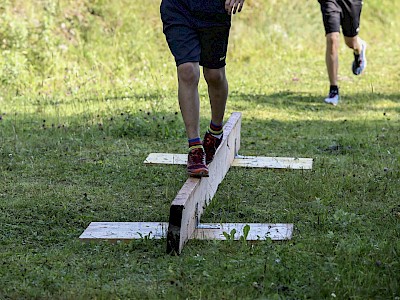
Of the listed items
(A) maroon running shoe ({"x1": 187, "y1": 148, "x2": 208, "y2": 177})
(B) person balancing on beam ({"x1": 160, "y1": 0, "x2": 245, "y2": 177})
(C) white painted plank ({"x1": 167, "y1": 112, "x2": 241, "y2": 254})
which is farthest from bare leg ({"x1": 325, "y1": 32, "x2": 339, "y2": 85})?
(A) maroon running shoe ({"x1": 187, "y1": 148, "x2": 208, "y2": 177})

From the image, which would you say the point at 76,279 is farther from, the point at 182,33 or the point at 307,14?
the point at 307,14

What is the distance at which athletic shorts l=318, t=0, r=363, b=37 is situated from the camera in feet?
33.1

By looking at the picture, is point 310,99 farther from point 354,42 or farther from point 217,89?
point 217,89

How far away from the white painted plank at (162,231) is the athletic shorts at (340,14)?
219 inches

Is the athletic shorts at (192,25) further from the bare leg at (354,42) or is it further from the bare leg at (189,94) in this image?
the bare leg at (354,42)

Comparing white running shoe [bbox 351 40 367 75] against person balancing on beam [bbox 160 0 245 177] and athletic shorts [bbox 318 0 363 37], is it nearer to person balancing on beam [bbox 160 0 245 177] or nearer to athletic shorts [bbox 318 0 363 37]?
athletic shorts [bbox 318 0 363 37]

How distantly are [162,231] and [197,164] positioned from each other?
2.14 ft

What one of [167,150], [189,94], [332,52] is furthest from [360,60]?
[189,94]

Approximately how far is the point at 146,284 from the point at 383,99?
281 inches

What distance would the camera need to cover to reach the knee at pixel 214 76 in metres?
5.90

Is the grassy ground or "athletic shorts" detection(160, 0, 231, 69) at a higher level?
"athletic shorts" detection(160, 0, 231, 69)

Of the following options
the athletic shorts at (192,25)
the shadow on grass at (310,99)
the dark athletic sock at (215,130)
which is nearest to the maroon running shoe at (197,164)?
the athletic shorts at (192,25)

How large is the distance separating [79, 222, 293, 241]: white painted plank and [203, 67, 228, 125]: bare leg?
1228 millimetres

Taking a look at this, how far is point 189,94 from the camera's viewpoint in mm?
5465
